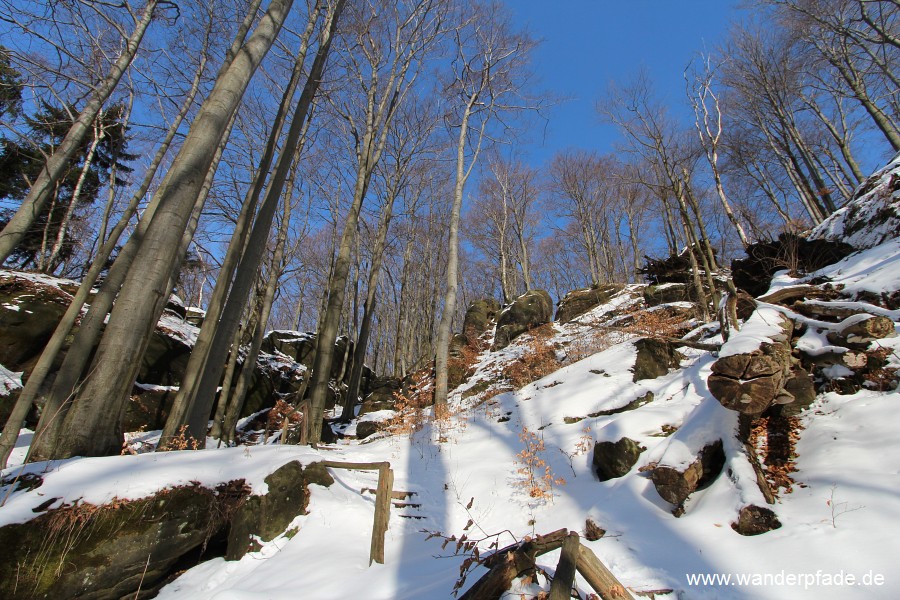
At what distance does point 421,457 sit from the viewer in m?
6.77

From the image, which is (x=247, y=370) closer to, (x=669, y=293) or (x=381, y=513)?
(x=381, y=513)

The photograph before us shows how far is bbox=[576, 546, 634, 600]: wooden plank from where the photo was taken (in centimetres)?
163

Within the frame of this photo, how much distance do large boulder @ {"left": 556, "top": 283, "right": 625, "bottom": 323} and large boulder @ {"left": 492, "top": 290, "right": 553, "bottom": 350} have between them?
29.5 inches

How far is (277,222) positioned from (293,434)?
337 inches

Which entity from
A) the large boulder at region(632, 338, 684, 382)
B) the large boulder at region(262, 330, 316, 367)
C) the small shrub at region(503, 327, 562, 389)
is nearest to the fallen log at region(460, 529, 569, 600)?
the large boulder at region(632, 338, 684, 382)

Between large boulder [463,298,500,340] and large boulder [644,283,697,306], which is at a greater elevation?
large boulder [463,298,500,340]

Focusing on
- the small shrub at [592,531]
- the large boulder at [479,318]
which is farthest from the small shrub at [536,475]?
the large boulder at [479,318]

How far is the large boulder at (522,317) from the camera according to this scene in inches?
662

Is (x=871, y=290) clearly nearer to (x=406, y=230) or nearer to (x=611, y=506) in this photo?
(x=611, y=506)

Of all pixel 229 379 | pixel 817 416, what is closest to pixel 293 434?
pixel 229 379

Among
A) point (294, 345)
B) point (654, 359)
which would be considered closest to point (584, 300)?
point (654, 359)

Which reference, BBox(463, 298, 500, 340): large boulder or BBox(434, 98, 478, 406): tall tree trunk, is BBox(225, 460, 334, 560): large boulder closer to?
BBox(434, 98, 478, 406): tall tree trunk

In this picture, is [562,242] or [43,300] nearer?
[43,300]

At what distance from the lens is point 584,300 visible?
691 inches
